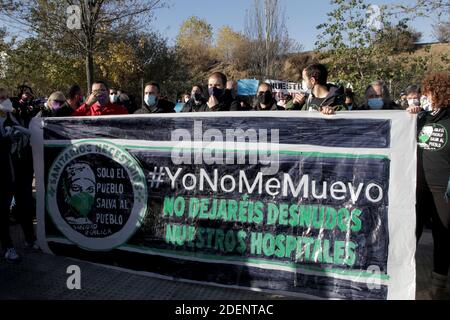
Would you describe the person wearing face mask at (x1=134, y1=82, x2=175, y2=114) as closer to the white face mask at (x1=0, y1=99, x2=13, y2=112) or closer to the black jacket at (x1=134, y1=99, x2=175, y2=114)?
the black jacket at (x1=134, y1=99, x2=175, y2=114)

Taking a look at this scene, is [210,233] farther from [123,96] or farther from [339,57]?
[339,57]

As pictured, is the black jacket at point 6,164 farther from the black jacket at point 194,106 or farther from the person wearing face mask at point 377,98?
the person wearing face mask at point 377,98

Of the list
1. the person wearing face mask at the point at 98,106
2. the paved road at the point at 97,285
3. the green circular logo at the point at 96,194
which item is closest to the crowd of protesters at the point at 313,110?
the person wearing face mask at the point at 98,106

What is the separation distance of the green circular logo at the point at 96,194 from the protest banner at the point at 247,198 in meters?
0.01

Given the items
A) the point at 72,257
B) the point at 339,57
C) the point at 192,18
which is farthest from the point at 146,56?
the point at 192,18

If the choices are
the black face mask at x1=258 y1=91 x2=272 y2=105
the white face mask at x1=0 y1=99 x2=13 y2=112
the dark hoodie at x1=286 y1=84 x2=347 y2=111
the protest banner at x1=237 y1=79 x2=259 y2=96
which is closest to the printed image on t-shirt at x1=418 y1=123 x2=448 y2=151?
the dark hoodie at x1=286 y1=84 x2=347 y2=111

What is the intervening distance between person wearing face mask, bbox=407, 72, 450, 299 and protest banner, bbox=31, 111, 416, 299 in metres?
0.51

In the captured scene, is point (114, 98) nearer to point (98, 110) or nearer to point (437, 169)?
point (98, 110)

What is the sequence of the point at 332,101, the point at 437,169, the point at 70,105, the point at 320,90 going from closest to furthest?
the point at 437,169 < the point at 332,101 < the point at 320,90 < the point at 70,105

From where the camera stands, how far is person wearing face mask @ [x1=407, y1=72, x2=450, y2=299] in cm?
335

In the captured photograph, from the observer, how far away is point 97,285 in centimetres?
353

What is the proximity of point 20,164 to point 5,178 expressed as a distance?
14.2 inches

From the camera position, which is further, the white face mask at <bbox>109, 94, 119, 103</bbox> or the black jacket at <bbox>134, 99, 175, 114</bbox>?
the white face mask at <bbox>109, 94, 119, 103</bbox>

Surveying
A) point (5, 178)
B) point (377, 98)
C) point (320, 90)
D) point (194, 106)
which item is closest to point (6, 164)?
point (5, 178)
